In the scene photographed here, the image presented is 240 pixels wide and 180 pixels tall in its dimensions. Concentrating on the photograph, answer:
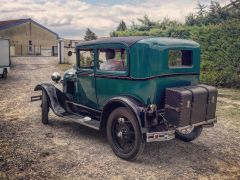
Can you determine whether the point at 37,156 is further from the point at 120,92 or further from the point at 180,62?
the point at 180,62

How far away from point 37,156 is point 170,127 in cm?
248

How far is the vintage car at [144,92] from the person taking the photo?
5.26 meters

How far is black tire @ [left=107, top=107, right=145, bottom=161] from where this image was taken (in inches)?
207

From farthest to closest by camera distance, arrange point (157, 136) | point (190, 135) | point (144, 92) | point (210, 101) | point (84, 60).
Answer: point (84, 60) < point (190, 135) < point (210, 101) < point (144, 92) < point (157, 136)

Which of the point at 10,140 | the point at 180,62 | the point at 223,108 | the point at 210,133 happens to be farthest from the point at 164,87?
the point at 223,108

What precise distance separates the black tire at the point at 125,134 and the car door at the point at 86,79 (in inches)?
36.5

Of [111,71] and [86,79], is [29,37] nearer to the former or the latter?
[86,79]

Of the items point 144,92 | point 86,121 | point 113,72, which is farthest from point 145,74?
point 86,121

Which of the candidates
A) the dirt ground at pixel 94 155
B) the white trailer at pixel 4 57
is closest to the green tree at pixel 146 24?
the white trailer at pixel 4 57

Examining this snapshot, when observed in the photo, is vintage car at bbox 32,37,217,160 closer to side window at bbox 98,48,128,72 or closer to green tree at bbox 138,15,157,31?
side window at bbox 98,48,128,72

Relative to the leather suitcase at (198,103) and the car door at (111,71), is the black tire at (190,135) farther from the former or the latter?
the car door at (111,71)

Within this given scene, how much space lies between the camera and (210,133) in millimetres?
7445

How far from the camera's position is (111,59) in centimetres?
631

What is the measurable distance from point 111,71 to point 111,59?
0.39 meters
